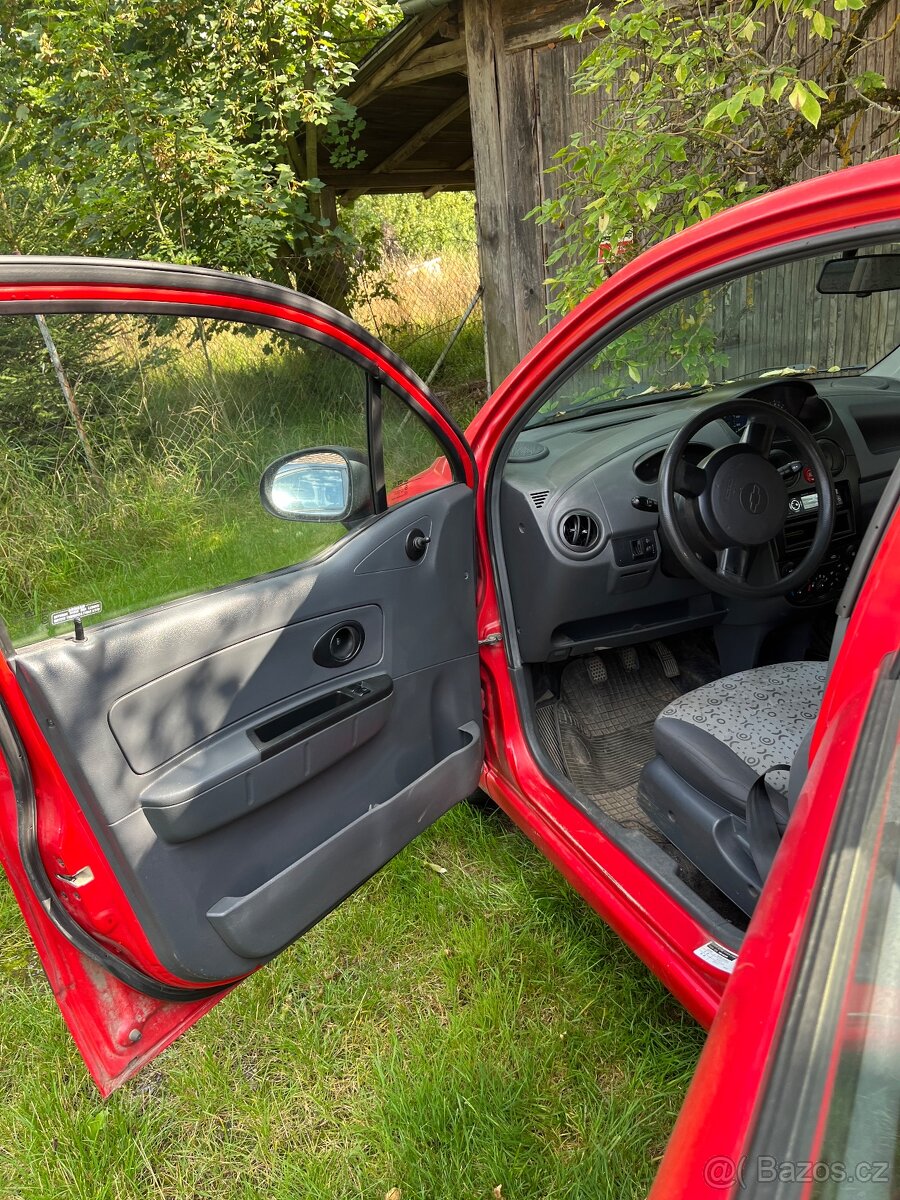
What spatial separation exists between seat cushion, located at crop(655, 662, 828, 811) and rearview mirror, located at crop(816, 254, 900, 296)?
35.9 inches

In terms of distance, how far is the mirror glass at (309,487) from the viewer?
175cm

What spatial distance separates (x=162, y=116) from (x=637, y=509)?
12.6 ft

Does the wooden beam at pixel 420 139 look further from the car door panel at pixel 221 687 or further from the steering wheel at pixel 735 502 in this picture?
the car door panel at pixel 221 687

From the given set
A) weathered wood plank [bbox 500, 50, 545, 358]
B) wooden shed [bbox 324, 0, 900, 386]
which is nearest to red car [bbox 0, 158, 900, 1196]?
wooden shed [bbox 324, 0, 900, 386]

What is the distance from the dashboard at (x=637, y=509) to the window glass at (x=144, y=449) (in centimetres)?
79

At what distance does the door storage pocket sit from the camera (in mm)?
1632

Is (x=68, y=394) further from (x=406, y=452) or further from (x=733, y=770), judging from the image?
(x=733, y=770)

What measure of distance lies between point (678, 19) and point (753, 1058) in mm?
3572

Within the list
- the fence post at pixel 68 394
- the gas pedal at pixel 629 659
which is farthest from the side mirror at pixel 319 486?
the gas pedal at pixel 629 659

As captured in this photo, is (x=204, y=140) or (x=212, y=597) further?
(x=204, y=140)

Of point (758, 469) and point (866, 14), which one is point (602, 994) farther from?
point (866, 14)

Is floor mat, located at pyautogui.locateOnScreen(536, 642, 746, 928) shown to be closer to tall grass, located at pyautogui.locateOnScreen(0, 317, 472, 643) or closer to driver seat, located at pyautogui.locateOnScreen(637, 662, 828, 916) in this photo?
driver seat, located at pyautogui.locateOnScreen(637, 662, 828, 916)

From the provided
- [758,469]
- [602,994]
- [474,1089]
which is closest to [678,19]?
[758,469]

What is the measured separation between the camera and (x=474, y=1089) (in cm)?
187
